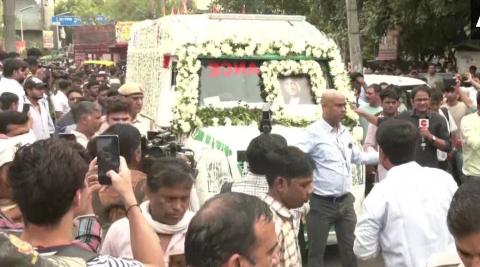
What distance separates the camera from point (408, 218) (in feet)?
13.2

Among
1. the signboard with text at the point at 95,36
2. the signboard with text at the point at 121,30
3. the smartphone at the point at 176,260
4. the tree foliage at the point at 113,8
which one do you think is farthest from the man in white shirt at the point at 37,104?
the tree foliage at the point at 113,8

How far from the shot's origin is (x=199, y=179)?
24.1 ft

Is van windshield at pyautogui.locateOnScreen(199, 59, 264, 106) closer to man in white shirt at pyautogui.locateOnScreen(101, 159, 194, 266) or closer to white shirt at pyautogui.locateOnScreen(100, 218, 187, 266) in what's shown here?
man in white shirt at pyautogui.locateOnScreen(101, 159, 194, 266)

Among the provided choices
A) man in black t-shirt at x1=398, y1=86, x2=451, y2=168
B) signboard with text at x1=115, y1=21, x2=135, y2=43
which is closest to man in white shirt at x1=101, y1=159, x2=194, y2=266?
man in black t-shirt at x1=398, y1=86, x2=451, y2=168

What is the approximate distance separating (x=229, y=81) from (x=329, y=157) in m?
2.35

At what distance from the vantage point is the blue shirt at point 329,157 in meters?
6.34

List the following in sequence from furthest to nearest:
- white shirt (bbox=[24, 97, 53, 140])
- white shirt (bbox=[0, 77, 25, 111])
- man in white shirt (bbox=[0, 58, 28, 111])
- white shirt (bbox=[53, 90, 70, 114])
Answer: white shirt (bbox=[53, 90, 70, 114]) → man in white shirt (bbox=[0, 58, 28, 111]) → white shirt (bbox=[0, 77, 25, 111]) → white shirt (bbox=[24, 97, 53, 140])

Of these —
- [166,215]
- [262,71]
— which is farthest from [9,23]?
[166,215]

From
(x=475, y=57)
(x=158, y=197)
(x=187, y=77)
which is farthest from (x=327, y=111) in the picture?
A: (x=475, y=57)

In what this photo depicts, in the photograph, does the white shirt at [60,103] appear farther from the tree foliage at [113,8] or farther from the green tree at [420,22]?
the tree foliage at [113,8]

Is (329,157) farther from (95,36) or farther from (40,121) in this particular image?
(95,36)

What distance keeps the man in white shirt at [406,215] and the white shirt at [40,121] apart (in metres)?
5.49

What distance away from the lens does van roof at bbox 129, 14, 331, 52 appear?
8.53 meters

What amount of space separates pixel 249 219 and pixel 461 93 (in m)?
8.19
